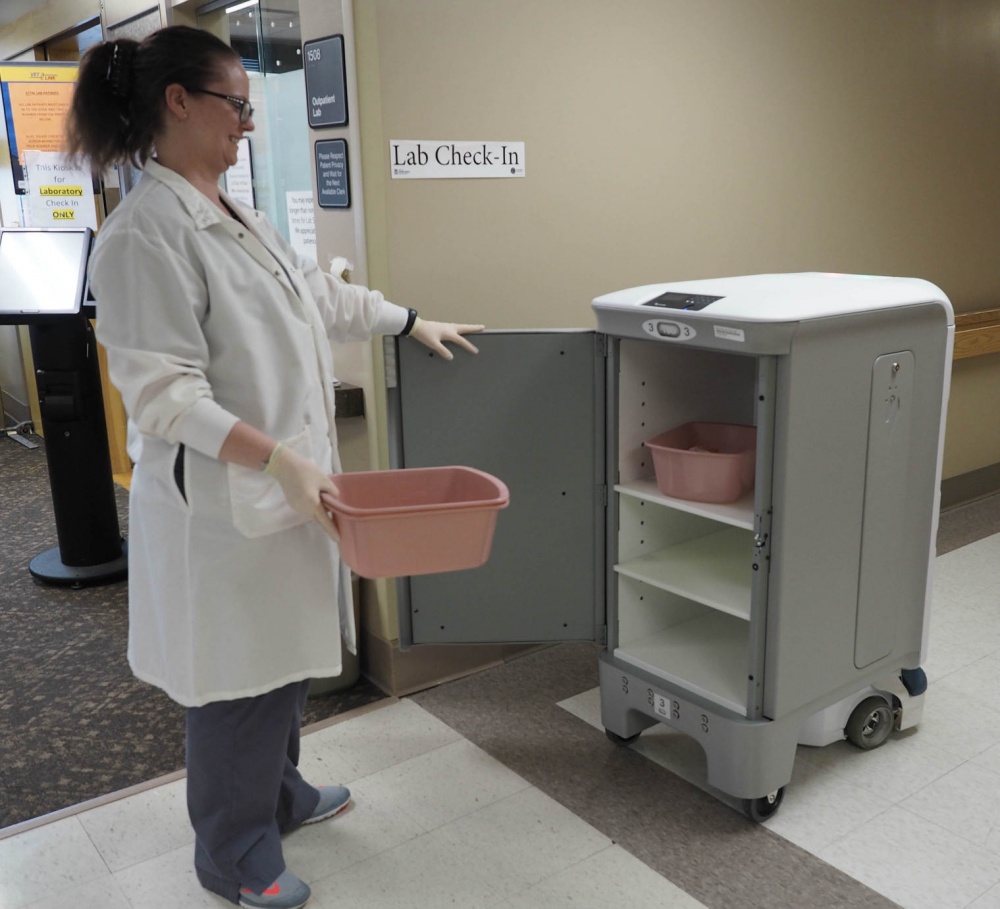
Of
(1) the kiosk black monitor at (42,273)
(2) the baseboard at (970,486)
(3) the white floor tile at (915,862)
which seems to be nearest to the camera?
(3) the white floor tile at (915,862)

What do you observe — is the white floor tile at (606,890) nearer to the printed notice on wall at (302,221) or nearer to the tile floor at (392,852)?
the tile floor at (392,852)

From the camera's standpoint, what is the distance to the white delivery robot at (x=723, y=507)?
2.09 m

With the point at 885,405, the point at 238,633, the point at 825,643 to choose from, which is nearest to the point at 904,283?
the point at 885,405

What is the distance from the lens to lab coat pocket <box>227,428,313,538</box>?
173 cm

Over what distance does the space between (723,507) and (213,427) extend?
118 cm

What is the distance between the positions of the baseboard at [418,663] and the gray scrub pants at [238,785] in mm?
797

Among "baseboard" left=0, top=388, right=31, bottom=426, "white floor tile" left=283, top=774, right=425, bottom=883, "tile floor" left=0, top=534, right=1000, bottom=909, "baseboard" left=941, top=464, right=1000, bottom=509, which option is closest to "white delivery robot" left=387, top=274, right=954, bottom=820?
"tile floor" left=0, top=534, right=1000, bottom=909

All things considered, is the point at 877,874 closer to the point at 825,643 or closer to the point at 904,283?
the point at 825,643

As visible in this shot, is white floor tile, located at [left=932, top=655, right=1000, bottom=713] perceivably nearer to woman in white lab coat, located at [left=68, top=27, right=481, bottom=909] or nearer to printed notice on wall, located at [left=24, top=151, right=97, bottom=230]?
woman in white lab coat, located at [left=68, top=27, right=481, bottom=909]

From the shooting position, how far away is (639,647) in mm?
2537

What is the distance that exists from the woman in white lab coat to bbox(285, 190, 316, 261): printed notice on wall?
41.3 inches

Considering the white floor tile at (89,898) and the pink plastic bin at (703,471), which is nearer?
the white floor tile at (89,898)

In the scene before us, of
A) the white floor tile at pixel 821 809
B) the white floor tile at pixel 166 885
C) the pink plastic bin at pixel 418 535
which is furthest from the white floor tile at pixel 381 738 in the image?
the pink plastic bin at pixel 418 535

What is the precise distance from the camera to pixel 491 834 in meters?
2.25
